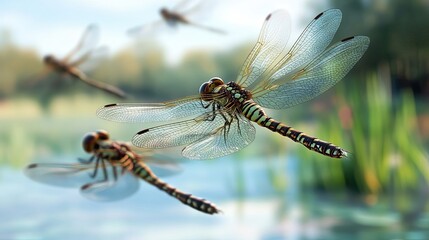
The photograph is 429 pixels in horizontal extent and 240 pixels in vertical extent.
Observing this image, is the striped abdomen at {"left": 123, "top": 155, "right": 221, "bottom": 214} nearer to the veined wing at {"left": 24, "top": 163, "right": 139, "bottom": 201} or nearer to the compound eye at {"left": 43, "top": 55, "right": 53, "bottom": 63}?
the veined wing at {"left": 24, "top": 163, "right": 139, "bottom": 201}

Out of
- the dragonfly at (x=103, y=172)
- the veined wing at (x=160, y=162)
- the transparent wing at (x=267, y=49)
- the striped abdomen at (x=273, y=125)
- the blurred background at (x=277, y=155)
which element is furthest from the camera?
the blurred background at (x=277, y=155)

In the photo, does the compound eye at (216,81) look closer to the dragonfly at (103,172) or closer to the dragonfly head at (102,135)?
the dragonfly at (103,172)

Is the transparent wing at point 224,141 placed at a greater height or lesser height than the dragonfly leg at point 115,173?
A: lesser

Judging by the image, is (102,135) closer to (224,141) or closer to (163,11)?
(224,141)

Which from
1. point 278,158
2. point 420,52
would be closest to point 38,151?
point 278,158

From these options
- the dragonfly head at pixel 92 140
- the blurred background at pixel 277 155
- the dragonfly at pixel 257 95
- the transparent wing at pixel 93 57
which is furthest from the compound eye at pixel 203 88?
the blurred background at pixel 277 155

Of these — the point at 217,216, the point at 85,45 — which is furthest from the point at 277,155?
the point at 85,45

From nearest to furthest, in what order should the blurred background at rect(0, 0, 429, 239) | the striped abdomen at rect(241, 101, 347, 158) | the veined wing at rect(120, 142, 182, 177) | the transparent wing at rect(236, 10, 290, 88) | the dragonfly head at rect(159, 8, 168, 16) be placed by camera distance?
the striped abdomen at rect(241, 101, 347, 158)
the transparent wing at rect(236, 10, 290, 88)
the veined wing at rect(120, 142, 182, 177)
the dragonfly head at rect(159, 8, 168, 16)
the blurred background at rect(0, 0, 429, 239)

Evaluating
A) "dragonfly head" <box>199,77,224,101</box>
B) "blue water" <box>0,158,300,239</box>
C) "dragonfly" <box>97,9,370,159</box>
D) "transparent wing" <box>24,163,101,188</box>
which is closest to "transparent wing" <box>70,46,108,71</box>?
"transparent wing" <box>24,163,101,188</box>
